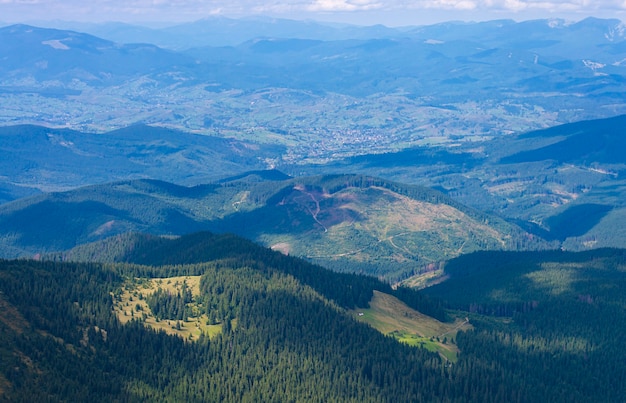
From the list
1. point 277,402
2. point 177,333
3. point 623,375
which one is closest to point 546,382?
point 623,375

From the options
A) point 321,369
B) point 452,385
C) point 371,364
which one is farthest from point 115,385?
point 452,385

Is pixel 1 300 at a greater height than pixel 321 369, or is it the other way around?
pixel 1 300

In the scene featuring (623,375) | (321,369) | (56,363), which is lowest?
(623,375)

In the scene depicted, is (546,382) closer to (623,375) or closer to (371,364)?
(623,375)

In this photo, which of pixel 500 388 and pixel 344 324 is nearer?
pixel 500 388

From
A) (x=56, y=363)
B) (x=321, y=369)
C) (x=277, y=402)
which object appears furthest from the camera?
(x=321, y=369)

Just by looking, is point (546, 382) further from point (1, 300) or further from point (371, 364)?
point (1, 300)

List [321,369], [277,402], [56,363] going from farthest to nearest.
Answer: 1. [321,369]
2. [277,402]
3. [56,363]

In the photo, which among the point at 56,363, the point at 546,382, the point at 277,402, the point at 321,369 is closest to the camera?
the point at 56,363

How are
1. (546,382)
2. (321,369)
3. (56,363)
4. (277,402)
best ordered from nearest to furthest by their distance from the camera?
1. (56,363)
2. (277,402)
3. (321,369)
4. (546,382)
